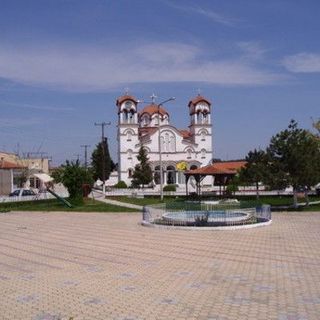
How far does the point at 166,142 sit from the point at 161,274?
63.5 metres

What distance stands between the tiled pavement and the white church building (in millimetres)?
52565

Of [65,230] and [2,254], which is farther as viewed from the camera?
[65,230]

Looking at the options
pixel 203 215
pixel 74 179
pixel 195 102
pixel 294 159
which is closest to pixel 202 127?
pixel 195 102

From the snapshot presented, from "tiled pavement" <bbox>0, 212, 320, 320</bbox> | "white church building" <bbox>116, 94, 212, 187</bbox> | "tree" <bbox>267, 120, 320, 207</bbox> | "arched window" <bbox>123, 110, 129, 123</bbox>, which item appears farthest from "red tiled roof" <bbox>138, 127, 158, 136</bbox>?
"tiled pavement" <bbox>0, 212, 320, 320</bbox>

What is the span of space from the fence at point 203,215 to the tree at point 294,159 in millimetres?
7293

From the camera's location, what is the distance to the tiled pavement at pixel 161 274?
342 inches

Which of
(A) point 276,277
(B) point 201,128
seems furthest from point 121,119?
(A) point 276,277

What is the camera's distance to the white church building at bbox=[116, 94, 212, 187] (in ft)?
241

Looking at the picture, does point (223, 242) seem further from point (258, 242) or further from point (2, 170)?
point (2, 170)

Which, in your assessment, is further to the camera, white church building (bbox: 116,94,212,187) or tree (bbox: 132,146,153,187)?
white church building (bbox: 116,94,212,187)

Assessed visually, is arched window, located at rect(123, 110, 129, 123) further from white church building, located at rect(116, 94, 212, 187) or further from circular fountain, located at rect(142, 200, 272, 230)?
circular fountain, located at rect(142, 200, 272, 230)

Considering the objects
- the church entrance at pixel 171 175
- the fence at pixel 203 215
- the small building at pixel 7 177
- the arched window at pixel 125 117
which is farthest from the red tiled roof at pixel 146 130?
the fence at pixel 203 215

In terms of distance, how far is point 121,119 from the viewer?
243 feet

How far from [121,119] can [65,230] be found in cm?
5245
